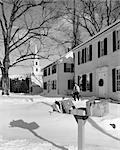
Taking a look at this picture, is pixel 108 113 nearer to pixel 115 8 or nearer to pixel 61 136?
pixel 61 136

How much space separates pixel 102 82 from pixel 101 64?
1.79 metres

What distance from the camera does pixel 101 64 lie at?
72.1 feet

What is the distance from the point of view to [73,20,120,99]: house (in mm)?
18906

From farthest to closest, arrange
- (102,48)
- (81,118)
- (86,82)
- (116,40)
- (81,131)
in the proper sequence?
(86,82)
(102,48)
(116,40)
(81,131)
(81,118)

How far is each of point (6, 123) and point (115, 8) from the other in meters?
33.8

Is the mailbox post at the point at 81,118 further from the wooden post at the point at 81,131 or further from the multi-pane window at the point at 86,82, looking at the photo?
the multi-pane window at the point at 86,82

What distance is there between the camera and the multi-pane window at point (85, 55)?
24797 mm

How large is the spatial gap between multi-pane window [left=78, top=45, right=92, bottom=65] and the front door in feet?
10.7

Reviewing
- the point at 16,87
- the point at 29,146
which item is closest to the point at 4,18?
the point at 29,146

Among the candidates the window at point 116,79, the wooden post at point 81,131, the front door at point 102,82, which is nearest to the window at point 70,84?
the front door at point 102,82

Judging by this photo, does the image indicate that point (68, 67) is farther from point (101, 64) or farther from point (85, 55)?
point (101, 64)

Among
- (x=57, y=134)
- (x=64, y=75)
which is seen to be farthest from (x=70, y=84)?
(x=57, y=134)

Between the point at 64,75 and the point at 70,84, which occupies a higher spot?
the point at 64,75

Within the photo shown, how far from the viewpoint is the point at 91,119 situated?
10.3 metres
